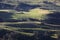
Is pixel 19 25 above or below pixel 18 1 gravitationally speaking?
below

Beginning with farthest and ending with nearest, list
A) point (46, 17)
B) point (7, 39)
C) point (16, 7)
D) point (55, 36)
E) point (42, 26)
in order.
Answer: point (16, 7) → point (46, 17) → point (42, 26) → point (55, 36) → point (7, 39)

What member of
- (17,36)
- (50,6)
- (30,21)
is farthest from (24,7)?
(17,36)

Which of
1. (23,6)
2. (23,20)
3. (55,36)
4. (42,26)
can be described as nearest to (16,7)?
(23,6)

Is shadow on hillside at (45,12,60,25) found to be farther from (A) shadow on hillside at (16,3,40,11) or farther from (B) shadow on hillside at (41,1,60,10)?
(A) shadow on hillside at (16,3,40,11)

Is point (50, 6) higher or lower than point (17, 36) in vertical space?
higher

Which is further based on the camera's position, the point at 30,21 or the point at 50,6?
the point at 50,6

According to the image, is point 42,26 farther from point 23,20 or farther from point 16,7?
point 16,7

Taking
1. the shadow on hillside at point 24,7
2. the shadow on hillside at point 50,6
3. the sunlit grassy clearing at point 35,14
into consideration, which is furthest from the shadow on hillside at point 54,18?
the shadow on hillside at point 24,7

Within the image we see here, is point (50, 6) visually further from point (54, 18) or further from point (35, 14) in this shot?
point (54, 18)
